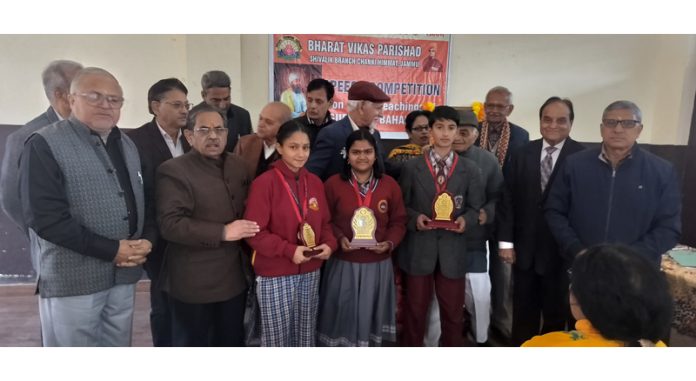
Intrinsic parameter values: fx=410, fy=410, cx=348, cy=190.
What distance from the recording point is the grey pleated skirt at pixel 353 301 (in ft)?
8.31

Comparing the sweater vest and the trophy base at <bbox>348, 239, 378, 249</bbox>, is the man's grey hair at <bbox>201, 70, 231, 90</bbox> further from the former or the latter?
the trophy base at <bbox>348, 239, 378, 249</bbox>

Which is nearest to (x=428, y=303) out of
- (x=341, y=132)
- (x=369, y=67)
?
(x=341, y=132)

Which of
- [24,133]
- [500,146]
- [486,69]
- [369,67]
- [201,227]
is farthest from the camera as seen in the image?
[486,69]

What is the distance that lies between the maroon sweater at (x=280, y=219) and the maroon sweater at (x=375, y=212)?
13 centimetres

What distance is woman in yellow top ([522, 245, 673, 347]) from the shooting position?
1.25m

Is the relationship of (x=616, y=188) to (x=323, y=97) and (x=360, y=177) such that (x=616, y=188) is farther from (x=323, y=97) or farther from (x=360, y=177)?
(x=323, y=97)

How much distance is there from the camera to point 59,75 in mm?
2154

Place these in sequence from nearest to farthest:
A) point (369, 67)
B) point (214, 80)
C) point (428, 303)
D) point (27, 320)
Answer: point (428, 303) → point (214, 80) → point (27, 320) → point (369, 67)

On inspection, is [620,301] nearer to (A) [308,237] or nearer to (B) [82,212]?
(A) [308,237]

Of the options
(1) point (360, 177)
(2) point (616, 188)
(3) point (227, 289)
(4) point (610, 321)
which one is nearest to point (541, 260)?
(2) point (616, 188)

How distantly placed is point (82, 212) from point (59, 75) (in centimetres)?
89

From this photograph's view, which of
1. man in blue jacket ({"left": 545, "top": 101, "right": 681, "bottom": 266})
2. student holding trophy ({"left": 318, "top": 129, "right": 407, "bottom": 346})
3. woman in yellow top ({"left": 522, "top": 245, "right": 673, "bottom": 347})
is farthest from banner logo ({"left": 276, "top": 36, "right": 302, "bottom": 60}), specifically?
woman in yellow top ({"left": 522, "top": 245, "right": 673, "bottom": 347})

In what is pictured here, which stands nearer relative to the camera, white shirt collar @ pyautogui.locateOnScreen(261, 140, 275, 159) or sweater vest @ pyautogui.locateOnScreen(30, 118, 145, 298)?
sweater vest @ pyautogui.locateOnScreen(30, 118, 145, 298)

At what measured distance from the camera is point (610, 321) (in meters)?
1.26
